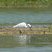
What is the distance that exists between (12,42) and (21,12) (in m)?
→ 14.6

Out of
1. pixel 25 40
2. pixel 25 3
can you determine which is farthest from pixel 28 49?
pixel 25 3

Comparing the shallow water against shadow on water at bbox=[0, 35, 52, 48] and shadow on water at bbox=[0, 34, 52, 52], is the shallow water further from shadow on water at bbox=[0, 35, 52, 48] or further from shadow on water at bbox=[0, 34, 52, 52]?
shadow on water at bbox=[0, 35, 52, 48]

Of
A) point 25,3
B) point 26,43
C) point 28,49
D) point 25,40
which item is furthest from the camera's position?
point 25,3

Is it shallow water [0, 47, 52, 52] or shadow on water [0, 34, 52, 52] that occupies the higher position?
shadow on water [0, 34, 52, 52]

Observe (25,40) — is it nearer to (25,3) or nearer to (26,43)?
(26,43)

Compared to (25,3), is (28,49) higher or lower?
lower

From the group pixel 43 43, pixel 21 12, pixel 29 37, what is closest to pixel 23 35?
pixel 29 37

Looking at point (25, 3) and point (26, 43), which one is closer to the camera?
point (26, 43)

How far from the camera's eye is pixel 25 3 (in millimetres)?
37375

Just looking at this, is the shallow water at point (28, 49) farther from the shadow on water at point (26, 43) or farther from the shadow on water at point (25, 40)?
the shadow on water at point (25, 40)

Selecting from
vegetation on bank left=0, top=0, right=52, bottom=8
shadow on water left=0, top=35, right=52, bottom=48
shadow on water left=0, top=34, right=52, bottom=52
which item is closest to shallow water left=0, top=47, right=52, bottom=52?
shadow on water left=0, top=34, right=52, bottom=52

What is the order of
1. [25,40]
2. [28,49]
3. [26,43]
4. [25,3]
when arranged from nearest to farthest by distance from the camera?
[28,49], [26,43], [25,40], [25,3]

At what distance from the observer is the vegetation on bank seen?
35.5m

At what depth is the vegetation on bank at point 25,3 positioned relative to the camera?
35.5 meters
